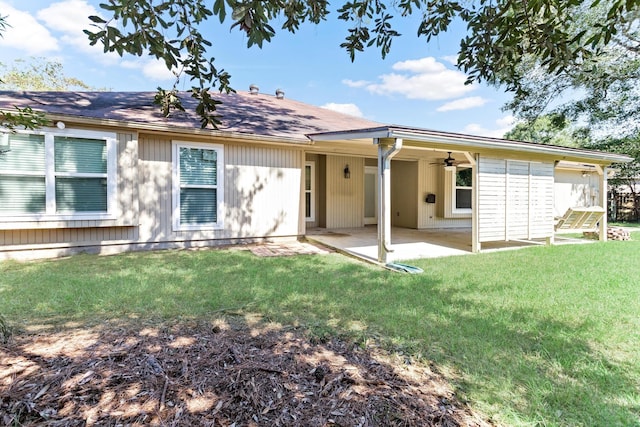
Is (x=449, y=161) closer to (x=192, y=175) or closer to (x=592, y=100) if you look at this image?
(x=192, y=175)

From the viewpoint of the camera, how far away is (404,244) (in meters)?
7.93

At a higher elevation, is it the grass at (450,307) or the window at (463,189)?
the window at (463,189)

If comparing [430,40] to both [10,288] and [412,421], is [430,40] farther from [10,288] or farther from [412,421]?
[10,288]

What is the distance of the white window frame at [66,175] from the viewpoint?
18.5 ft

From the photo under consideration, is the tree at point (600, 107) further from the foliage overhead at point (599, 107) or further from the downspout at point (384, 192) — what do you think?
the downspout at point (384, 192)

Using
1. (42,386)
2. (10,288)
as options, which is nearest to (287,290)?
(42,386)

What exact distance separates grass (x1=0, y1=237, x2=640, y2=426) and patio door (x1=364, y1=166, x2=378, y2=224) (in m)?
5.42

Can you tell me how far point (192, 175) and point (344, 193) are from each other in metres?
4.94

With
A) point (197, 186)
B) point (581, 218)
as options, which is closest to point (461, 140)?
point (581, 218)

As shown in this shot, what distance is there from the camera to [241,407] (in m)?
1.88

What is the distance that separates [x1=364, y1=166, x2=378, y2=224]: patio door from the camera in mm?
11398

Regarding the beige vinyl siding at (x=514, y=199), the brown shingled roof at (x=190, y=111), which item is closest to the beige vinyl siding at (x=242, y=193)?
the brown shingled roof at (x=190, y=111)

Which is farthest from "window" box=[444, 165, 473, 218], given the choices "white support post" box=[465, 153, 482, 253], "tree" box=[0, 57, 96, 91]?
"tree" box=[0, 57, 96, 91]

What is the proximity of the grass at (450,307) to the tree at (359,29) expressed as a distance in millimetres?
2156
